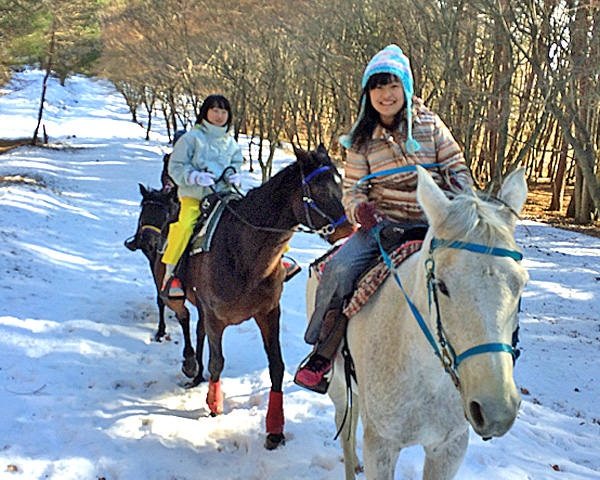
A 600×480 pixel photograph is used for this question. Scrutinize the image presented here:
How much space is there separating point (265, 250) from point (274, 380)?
1116 mm

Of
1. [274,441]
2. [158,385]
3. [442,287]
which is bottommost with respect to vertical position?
[158,385]

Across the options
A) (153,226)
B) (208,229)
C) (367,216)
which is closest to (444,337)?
(367,216)

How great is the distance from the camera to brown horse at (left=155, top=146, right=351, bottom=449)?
3.85m

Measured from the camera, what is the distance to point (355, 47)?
1697cm

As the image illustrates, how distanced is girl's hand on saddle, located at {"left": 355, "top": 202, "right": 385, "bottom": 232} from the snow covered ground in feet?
6.75

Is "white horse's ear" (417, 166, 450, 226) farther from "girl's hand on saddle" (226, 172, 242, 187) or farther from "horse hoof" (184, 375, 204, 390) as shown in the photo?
"horse hoof" (184, 375, 204, 390)

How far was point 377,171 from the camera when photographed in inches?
118

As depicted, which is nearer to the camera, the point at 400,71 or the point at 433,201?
the point at 433,201

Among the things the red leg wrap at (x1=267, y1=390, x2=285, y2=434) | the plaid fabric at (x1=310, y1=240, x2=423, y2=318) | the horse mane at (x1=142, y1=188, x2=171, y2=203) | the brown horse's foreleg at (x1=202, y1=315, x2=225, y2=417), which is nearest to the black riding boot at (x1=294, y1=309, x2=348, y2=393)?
the plaid fabric at (x1=310, y1=240, x2=423, y2=318)

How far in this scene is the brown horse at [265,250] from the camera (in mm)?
3852

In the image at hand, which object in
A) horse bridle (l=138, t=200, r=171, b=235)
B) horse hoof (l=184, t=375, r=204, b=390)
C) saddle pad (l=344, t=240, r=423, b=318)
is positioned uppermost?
saddle pad (l=344, t=240, r=423, b=318)

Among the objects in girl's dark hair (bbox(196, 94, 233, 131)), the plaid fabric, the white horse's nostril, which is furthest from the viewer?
girl's dark hair (bbox(196, 94, 233, 131))

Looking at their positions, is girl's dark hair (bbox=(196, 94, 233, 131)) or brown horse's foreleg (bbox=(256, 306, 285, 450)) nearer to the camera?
brown horse's foreleg (bbox=(256, 306, 285, 450))

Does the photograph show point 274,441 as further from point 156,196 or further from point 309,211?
point 156,196
